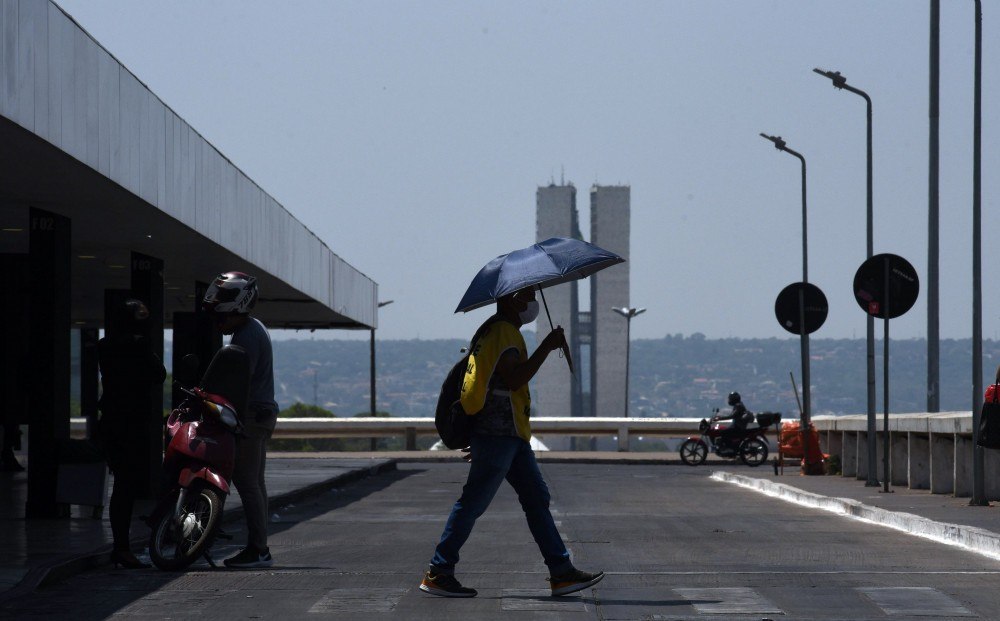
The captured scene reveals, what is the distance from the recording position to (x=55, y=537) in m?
14.1

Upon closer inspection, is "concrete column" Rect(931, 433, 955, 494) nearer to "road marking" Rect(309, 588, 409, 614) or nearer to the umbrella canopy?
the umbrella canopy

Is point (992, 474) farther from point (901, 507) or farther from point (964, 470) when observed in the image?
point (901, 507)

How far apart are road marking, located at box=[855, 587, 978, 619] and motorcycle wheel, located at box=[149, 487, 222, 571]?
173 inches

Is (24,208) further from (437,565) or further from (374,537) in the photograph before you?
(437,565)

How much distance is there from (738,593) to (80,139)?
22.7ft

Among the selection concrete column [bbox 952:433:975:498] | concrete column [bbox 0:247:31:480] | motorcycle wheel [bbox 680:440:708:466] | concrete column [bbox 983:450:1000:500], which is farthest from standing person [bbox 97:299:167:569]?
motorcycle wheel [bbox 680:440:708:466]

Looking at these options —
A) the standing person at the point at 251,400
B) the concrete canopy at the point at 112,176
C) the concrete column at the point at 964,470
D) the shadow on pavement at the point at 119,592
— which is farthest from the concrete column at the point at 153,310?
the concrete column at the point at 964,470

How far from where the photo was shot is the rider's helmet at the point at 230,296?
1166cm

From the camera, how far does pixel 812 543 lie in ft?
46.4

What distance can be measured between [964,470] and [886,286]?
2.61 metres

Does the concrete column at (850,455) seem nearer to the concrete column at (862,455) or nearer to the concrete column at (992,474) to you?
the concrete column at (862,455)

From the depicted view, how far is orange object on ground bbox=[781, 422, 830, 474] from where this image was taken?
28.4 metres

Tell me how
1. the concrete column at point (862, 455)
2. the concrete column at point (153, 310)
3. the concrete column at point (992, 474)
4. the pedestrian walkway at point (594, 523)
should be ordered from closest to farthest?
the pedestrian walkway at point (594, 523) < the concrete column at point (992, 474) < the concrete column at point (153, 310) < the concrete column at point (862, 455)

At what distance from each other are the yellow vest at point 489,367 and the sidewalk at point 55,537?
3014mm
